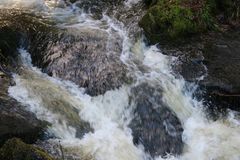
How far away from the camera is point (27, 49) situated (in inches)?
424

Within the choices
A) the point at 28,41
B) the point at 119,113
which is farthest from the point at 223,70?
the point at 28,41

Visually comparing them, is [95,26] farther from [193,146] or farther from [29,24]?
[193,146]

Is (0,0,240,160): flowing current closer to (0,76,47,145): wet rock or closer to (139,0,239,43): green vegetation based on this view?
(0,76,47,145): wet rock

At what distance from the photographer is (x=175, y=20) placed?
37.7ft

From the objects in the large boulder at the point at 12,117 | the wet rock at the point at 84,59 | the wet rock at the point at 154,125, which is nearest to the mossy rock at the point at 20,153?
the large boulder at the point at 12,117

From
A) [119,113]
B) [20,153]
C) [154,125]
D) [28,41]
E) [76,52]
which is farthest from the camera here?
[28,41]

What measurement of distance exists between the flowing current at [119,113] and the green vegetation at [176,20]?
92cm

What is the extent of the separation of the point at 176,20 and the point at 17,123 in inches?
213

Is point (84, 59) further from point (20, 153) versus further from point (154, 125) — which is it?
point (20, 153)

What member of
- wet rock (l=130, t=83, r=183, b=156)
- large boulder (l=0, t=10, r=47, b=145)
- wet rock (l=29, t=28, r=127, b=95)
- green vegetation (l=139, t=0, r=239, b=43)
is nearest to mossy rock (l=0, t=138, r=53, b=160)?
large boulder (l=0, t=10, r=47, b=145)

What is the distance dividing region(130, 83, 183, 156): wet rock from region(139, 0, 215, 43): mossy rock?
7.83 feet

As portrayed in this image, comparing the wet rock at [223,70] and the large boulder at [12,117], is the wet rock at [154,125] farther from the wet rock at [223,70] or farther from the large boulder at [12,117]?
the large boulder at [12,117]

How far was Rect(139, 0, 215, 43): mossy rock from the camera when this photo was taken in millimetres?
11438

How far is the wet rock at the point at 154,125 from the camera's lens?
8.88 m
